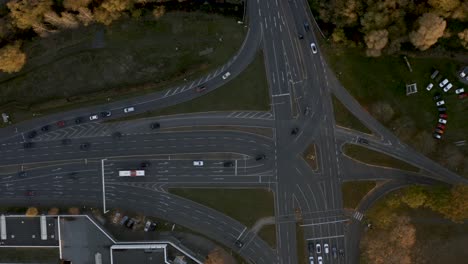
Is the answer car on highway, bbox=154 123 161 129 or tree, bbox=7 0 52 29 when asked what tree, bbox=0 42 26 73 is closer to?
tree, bbox=7 0 52 29

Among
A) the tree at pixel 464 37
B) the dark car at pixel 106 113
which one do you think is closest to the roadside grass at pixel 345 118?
the tree at pixel 464 37

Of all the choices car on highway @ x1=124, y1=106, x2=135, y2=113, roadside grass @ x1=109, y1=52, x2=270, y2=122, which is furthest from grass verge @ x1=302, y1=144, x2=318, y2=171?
car on highway @ x1=124, y1=106, x2=135, y2=113

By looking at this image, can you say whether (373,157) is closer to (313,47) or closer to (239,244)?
(313,47)

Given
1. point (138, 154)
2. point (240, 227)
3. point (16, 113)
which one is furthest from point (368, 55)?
point (16, 113)

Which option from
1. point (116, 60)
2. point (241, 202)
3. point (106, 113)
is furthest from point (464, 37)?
point (106, 113)

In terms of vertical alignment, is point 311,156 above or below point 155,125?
Result: below

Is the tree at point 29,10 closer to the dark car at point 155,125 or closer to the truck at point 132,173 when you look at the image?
the dark car at point 155,125
